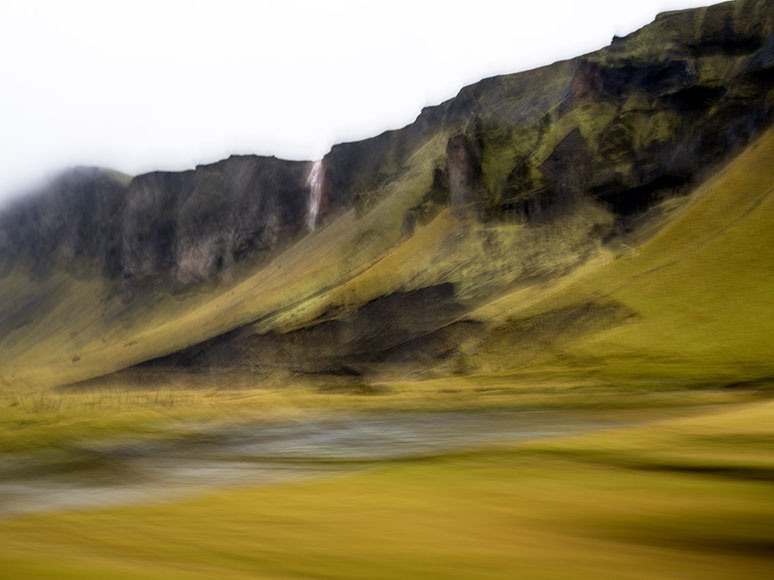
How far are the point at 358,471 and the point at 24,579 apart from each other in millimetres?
8481

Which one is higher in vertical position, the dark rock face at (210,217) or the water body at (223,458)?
the dark rock face at (210,217)

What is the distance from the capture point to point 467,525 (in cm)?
876

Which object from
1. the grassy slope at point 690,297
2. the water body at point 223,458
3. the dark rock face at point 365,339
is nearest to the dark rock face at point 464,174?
the dark rock face at point 365,339

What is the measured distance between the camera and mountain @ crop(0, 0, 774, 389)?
53406mm

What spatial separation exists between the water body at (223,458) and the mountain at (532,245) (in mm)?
21648

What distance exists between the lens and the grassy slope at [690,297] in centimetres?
4462

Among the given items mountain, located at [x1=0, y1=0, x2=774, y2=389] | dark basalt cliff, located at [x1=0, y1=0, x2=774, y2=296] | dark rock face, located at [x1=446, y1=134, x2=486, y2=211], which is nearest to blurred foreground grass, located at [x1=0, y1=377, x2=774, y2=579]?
mountain, located at [x1=0, y1=0, x2=774, y2=389]

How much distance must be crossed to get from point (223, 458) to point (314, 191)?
111678 millimetres

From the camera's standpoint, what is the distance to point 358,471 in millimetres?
14320

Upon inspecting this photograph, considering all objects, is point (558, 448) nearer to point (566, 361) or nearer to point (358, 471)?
point (358, 471)

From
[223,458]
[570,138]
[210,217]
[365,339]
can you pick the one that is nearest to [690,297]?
[365,339]

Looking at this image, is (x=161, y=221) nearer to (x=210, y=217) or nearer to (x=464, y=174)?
(x=210, y=217)

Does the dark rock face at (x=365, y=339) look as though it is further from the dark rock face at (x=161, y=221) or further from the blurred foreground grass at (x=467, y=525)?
the dark rock face at (x=161, y=221)

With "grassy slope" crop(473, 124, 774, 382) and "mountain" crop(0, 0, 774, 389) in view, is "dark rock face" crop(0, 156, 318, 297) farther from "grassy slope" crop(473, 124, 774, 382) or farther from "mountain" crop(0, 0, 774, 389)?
"grassy slope" crop(473, 124, 774, 382)
